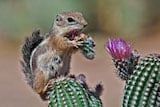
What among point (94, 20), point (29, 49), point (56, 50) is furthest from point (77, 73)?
point (56, 50)

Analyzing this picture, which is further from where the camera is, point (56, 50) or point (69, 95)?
point (56, 50)

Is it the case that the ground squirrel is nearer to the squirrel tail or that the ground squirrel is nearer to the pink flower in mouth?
the squirrel tail

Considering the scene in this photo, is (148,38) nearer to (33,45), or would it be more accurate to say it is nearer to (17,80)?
(17,80)

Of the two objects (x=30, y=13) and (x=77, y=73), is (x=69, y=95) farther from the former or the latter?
(x=30, y=13)

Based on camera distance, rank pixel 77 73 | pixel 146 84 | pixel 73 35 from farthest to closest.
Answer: pixel 77 73
pixel 73 35
pixel 146 84

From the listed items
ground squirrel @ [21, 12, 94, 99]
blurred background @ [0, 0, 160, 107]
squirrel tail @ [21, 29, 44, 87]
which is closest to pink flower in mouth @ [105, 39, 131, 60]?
ground squirrel @ [21, 12, 94, 99]

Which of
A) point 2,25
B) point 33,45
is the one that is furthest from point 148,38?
point 33,45

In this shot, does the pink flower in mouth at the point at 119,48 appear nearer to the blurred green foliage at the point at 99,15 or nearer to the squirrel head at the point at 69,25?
the squirrel head at the point at 69,25
